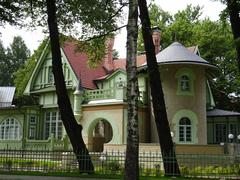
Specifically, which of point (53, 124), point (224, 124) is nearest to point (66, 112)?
point (53, 124)

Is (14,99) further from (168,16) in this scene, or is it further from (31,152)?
(31,152)


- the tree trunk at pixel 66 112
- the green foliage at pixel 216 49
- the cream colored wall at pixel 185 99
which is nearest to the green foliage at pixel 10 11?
the tree trunk at pixel 66 112

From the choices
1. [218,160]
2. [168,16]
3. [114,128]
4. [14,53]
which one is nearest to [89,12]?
[218,160]

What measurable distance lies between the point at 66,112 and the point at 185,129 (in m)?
13.0

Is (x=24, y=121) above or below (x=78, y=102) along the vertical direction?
below

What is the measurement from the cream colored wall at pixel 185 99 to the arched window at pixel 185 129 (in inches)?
19.5

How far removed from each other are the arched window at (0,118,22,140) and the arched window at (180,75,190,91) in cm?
1430

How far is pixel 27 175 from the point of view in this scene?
1435cm

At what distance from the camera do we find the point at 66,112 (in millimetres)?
15281

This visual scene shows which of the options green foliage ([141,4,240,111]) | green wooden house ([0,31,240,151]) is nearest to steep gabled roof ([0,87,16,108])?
green wooden house ([0,31,240,151])

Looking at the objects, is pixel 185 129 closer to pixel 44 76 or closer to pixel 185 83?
pixel 185 83

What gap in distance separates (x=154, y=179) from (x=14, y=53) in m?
63.8

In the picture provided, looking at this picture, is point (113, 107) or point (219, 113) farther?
point (219, 113)

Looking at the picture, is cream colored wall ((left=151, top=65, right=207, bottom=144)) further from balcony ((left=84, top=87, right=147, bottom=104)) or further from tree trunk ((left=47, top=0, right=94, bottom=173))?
tree trunk ((left=47, top=0, right=94, bottom=173))
